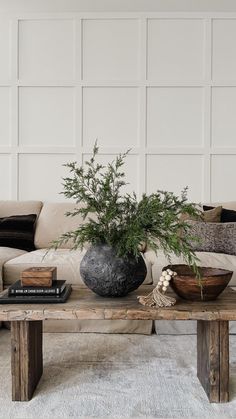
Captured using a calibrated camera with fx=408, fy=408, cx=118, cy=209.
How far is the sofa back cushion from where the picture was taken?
325 centimetres

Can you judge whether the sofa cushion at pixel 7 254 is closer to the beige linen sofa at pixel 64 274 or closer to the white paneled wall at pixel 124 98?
the beige linen sofa at pixel 64 274

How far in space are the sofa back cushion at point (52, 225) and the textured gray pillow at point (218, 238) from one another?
1019 millimetres

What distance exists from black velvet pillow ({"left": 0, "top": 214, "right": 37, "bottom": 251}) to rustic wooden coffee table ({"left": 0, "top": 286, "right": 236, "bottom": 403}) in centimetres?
141

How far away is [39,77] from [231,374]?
9.69 ft

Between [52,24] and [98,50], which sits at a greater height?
[52,24]

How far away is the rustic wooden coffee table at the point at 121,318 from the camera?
1.55m

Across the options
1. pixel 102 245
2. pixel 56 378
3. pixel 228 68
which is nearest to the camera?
pixel 102 245

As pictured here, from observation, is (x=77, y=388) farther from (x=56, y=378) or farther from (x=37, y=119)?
(x=37, y=119)

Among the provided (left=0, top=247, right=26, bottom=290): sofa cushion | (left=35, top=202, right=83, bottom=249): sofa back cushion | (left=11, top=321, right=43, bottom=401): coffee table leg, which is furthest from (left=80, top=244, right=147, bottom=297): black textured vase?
(left=35, top=202, right=83, bottom=249): sofa back cushion

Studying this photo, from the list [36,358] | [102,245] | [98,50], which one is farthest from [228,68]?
[36,358]

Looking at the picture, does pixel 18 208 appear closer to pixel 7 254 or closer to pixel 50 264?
pixel 7 254

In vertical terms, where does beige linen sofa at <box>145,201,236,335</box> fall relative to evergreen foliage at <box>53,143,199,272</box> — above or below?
below

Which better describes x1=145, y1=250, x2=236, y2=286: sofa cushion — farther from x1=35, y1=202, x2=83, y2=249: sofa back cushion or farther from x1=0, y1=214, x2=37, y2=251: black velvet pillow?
x1=0, y1=214, x2=37, y2=251: black velvet pillow

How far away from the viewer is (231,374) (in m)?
1.93
